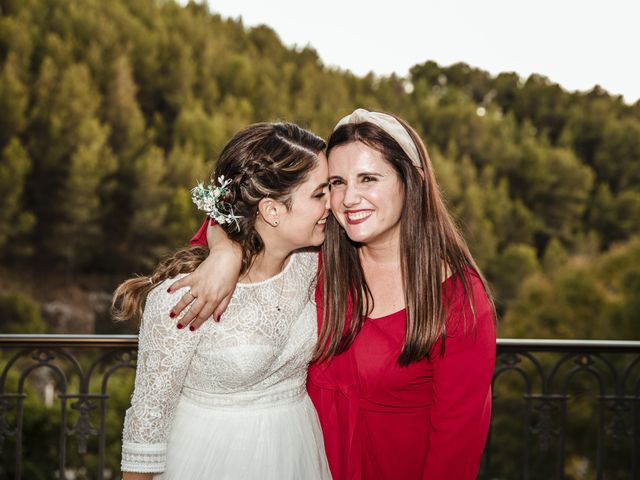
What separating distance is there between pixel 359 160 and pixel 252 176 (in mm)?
290

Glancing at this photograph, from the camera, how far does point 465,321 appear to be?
1.76 m

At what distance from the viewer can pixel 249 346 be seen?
167 centimetres

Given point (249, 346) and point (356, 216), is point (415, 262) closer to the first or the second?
point (356, 216)

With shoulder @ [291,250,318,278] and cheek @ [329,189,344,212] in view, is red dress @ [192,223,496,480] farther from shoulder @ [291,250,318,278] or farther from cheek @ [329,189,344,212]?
cheek @ [329,189,344,212]

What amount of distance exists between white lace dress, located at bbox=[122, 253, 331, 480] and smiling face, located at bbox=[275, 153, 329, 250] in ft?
0.39

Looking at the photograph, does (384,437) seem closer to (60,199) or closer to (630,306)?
(630,306)

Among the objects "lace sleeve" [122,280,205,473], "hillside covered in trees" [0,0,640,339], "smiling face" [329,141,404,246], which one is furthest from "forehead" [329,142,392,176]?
"hillside covered in trees" [0,0,640,339]

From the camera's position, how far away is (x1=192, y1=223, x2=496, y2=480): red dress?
5.80ft

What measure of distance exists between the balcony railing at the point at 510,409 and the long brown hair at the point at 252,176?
2.87 feet

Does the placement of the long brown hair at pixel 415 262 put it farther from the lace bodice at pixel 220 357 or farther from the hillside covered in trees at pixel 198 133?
the hillside covered in trees at pixel 198 133

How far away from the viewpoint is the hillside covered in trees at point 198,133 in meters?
26.0

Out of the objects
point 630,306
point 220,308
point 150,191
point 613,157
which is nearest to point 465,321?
point 220,308

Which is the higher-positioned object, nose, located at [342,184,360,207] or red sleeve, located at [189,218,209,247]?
nose, located at [342,184,360,207]

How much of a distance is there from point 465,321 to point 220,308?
0.64m
